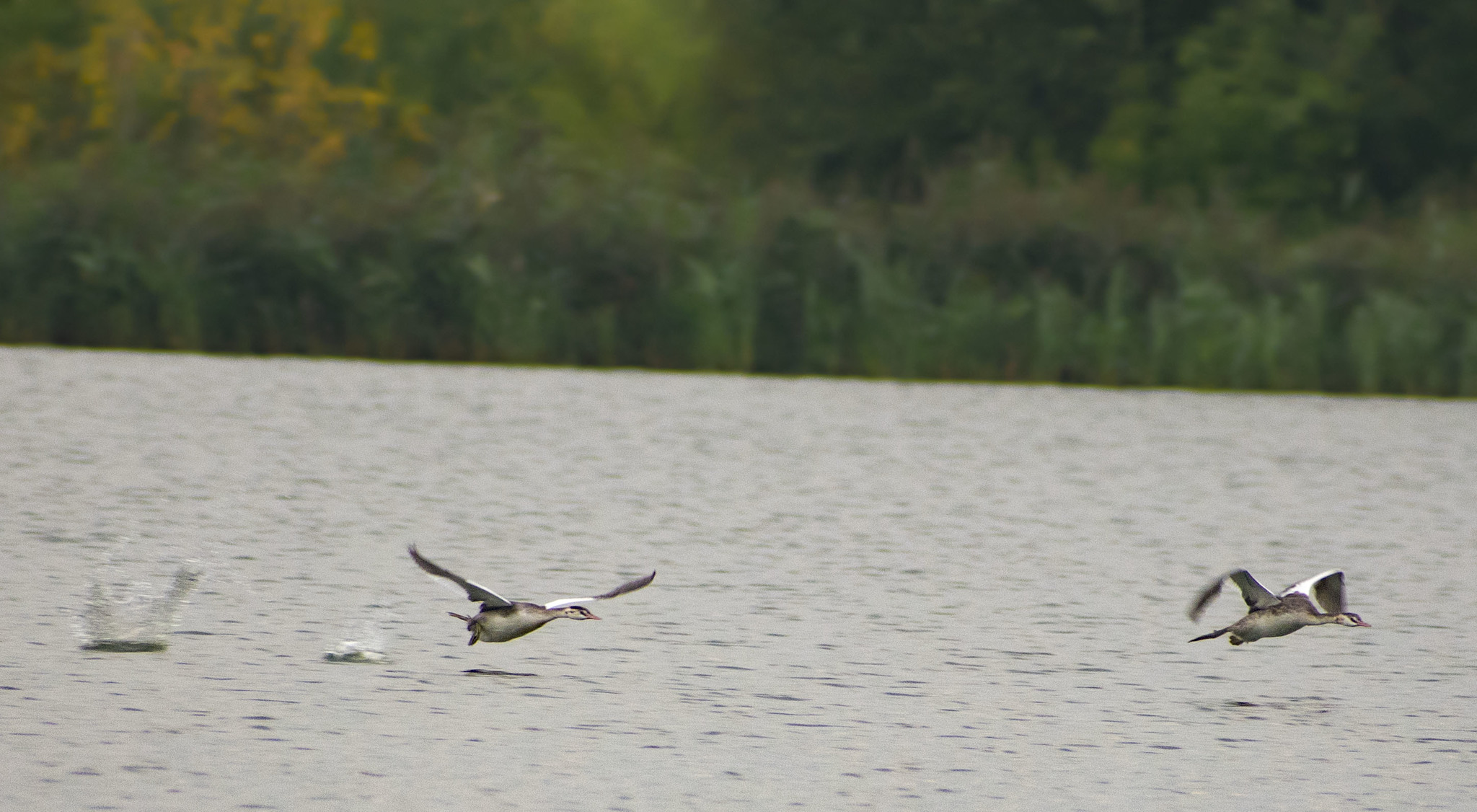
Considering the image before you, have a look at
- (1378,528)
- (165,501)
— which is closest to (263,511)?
(165,501)

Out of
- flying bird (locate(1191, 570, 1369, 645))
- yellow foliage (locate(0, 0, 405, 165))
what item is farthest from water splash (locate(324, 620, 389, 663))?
yellow foliage (locate(0, 0, 405, 165))

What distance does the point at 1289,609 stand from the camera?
6.23 meters

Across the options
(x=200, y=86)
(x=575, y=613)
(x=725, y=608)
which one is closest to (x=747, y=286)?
(x=725, y=608)

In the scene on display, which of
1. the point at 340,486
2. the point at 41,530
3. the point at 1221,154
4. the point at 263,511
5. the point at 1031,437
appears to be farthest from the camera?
the point at 1221,154

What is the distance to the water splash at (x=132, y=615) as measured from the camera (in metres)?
6.81

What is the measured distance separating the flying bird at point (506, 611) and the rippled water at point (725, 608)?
18 cm

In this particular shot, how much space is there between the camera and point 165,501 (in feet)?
33.1

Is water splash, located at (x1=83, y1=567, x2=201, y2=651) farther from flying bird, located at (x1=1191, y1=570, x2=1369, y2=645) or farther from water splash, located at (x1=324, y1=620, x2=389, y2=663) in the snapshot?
flying bird, located at (x1=1191, y1=570, x2=1369, y2=645)

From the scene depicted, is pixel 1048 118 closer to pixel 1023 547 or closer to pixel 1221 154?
pixel 1221 154

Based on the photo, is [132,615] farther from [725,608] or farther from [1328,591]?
[1328,591]

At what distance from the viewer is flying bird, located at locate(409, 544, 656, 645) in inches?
226

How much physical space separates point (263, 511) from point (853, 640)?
3.55 metres

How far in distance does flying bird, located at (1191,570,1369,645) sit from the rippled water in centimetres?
22

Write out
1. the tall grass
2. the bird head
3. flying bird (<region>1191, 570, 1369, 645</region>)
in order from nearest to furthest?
the bird head → flying bird (<region>1191, 570, 1369, 645</region>) → the tall grass
